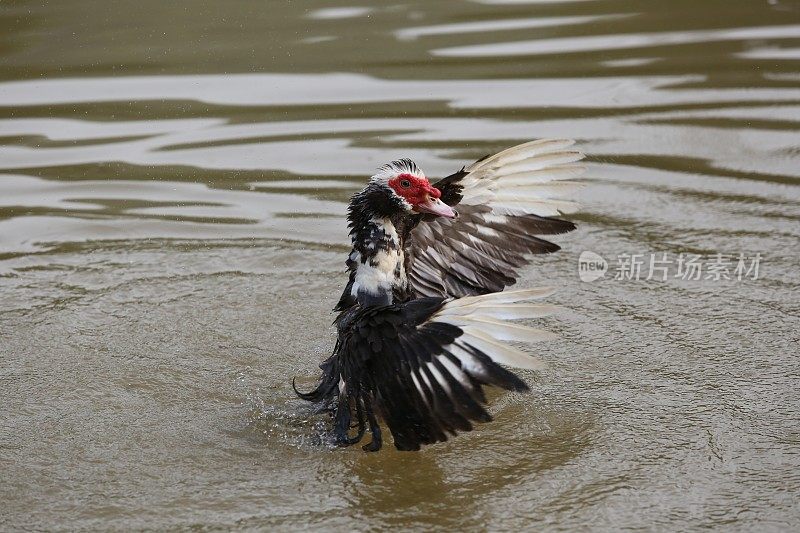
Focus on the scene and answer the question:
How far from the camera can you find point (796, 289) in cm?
636

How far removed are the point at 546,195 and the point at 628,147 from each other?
9.62 feet

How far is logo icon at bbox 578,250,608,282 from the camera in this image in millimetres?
6664

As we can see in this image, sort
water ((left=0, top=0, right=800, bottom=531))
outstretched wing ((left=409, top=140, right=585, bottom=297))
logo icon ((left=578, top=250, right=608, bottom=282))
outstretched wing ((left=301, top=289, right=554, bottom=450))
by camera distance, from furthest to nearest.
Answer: logo icon ((left=578, top=250, right=608, bottom=282)) < outstretched wing ((left=409, top=140, right=585, bottom=297)) < water ((left=0, top=0, right=800, bottom=531)) < outstretched wing ((left=301, top=289, right=554, bottom=450))

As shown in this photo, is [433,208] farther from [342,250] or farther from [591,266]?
[342,250]

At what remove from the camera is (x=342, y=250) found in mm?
7086

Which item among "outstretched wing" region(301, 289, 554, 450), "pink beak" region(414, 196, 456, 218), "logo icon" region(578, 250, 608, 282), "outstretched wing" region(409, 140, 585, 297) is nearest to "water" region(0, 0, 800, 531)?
"logo icon" region(578, 250, 608, 282)

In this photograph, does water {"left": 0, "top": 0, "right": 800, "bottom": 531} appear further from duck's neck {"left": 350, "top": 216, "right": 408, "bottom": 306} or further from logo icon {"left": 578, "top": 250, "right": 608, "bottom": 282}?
duck's neck {"left": 350, "top": 216, "right": 408, "bottom": 306}

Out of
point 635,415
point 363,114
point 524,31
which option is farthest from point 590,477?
point 524,31

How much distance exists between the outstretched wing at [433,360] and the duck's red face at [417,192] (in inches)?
21.0

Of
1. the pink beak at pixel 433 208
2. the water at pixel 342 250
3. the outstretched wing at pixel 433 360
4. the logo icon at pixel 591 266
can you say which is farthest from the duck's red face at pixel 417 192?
the logo icon at pixel 591 266

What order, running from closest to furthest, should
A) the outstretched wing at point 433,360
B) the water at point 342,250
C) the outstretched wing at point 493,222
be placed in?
the outstretched wing at point 433,360 → the water at point 342,250 → the outstretched wing at point 493,222

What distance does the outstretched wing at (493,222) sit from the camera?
5629 mm

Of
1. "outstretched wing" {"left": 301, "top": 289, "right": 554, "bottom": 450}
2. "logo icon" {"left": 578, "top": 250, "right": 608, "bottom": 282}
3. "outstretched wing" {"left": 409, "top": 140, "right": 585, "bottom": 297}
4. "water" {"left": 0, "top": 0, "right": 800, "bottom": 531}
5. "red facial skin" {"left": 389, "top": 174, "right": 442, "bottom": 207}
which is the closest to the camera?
"outstretched wing" {"left": 301, "top": 289, "right": 554, "bottom": 450}

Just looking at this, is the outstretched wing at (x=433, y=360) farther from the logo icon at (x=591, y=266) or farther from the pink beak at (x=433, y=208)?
the logo icon at (x=591, y=266)
